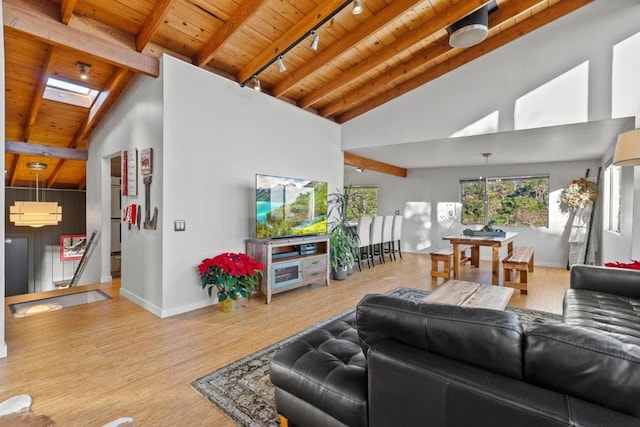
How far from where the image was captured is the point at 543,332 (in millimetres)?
967

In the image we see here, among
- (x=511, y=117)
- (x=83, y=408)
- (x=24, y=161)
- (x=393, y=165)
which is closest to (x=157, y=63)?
(x=83, y=408)

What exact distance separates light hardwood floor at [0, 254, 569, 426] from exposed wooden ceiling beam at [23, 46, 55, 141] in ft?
8.15

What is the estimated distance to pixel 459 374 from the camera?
100 cm

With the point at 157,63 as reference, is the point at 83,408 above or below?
below

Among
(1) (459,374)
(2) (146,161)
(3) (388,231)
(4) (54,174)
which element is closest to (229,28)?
(2) (146,161)

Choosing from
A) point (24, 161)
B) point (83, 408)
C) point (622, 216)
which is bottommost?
point (83, 408)

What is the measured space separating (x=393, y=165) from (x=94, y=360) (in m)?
6.75

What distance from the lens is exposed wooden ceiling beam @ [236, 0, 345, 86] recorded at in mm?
2881

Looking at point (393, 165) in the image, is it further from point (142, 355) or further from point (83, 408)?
point (83, 408)

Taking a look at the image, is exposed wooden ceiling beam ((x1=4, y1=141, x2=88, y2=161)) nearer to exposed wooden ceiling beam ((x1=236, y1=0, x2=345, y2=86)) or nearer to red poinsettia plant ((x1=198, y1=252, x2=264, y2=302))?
exposed wooden ceiling beam ((x1=236, y1=0, x2=345, y2=86))

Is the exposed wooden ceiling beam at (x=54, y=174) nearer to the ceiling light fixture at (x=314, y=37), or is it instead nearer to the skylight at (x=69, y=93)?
the skylight at (x=69, y=93)

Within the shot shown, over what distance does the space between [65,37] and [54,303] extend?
2.99 m

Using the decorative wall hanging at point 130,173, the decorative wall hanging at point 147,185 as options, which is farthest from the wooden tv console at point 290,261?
the decorative wall hanging at point 130,173

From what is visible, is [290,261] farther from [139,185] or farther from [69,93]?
[69,93]
